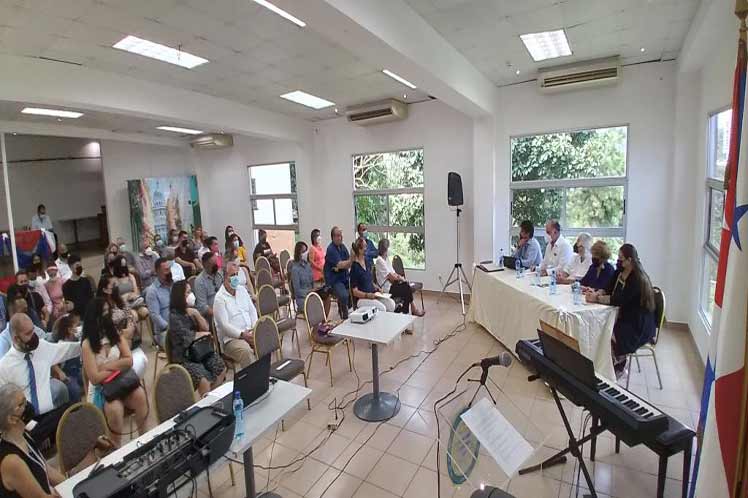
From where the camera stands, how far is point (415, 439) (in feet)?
11.1

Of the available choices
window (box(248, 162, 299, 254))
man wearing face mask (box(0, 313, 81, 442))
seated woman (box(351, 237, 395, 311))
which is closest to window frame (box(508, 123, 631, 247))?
seated woman (box(351, 237, 395, 311))

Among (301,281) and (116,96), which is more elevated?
(116,96)

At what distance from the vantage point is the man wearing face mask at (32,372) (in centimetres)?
299

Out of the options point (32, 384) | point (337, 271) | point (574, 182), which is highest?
point (574, 182)

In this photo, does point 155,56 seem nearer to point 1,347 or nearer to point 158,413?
point 1,347

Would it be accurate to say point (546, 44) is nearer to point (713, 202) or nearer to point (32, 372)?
point (713, 202)

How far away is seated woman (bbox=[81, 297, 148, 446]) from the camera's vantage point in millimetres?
3146

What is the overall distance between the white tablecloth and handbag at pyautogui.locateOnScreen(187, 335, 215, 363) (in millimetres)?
3255

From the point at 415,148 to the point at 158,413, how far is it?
20.2ft

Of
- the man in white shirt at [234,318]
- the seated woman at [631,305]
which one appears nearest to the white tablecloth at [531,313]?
the seated woman at [631,305]

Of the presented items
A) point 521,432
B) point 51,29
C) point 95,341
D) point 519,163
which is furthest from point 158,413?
point 519,163

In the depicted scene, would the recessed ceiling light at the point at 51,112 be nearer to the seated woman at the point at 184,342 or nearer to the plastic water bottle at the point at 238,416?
the seated woman at the point at 184,342

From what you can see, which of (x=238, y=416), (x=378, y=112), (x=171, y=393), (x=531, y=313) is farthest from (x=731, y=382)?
(x=378, y=112)

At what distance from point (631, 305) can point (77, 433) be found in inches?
173
